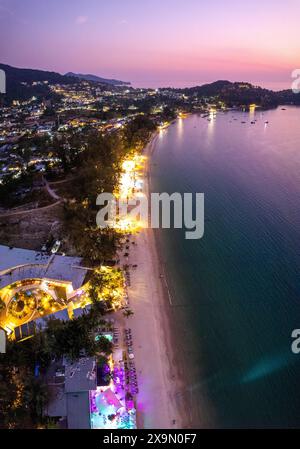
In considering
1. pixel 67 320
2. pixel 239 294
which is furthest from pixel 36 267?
pixel 239 294

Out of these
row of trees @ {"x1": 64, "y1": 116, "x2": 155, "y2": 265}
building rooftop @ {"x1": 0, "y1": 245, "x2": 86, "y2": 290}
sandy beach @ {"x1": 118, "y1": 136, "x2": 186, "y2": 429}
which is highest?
row of trees @ {"x1": 64, "y1": 116, "x2": 155, "y2": 265}

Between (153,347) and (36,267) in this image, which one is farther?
(36,267)

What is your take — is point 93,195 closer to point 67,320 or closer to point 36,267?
point 36,267

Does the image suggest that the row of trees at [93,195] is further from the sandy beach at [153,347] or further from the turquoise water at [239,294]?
the turquoise water at [239,294]

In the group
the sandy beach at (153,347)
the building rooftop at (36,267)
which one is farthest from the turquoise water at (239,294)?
the building rooftop at (36,267)

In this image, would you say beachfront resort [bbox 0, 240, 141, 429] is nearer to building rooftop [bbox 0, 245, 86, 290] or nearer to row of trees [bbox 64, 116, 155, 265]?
building rooftop [bbox 0, 245, 86, 290]

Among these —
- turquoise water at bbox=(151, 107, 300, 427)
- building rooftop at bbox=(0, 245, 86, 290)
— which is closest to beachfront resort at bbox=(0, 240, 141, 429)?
building rooftop at bbox=(0, 245, 86, 290)
